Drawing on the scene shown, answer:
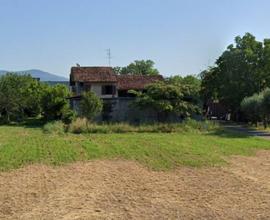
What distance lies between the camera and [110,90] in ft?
171

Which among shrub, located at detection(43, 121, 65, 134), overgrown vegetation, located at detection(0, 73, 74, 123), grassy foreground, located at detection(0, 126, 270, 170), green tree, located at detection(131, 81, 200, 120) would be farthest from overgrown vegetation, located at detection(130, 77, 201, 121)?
grassy foreground, located at detection(0, 126, 270, 170)

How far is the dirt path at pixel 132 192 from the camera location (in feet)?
34.3

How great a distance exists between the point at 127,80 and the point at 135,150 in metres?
34.5

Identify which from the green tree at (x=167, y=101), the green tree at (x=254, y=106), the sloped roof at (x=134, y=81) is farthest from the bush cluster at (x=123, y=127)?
the sloped roof at (x=134, y=81)

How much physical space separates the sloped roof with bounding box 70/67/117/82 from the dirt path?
34829 mm

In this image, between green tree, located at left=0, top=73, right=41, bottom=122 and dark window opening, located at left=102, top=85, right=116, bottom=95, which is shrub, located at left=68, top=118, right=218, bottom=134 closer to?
green tree, located at left=0, top=73, right=41, bottom=122

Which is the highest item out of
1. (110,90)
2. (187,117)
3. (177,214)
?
(110,90)

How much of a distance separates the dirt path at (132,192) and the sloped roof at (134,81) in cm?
3656

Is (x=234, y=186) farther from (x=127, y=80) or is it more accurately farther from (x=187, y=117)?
(x=127, y=80)

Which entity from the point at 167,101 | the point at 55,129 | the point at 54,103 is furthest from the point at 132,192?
the point at 54,103

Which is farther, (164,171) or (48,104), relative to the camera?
(48,104)

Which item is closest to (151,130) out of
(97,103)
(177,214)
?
(97,103)

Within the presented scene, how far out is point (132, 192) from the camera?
12609 mm

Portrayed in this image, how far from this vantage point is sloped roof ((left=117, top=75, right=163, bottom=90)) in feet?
176
